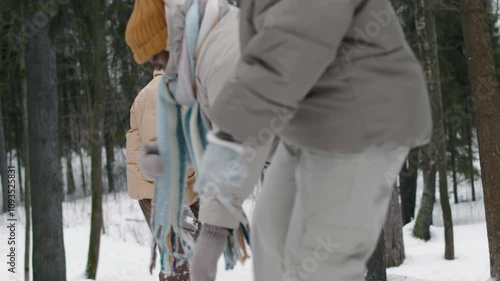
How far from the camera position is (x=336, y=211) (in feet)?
7.03

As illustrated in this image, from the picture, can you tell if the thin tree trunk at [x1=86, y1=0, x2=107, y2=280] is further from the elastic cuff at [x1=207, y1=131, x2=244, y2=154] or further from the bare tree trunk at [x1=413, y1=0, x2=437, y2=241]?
the elastic cuff at [x1=207, y1=131, x2=244, y2=154]

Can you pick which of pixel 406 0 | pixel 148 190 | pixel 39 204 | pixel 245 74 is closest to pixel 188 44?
pixel 245 74

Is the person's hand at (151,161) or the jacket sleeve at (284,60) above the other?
the jacket sleeve at (284,60)

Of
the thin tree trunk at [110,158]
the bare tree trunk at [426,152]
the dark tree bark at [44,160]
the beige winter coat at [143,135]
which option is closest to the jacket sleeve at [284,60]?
the beige winter coat at [143,135]

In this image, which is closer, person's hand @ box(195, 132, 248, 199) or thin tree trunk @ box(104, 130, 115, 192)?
person's hand @ box(195, 132, 248, 199)

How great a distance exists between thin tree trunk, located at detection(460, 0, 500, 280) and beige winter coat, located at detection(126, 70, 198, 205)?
2.08 meters

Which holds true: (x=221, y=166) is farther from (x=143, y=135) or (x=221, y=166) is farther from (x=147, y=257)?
(x=147, y=257)

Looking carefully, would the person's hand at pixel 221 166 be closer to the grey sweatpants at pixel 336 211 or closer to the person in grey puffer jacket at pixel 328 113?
the person in grey puffer jacket at pixel 328 113

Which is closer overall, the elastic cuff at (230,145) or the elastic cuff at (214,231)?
the elastic cuff at (230,145)

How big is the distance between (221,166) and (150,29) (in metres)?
0.71

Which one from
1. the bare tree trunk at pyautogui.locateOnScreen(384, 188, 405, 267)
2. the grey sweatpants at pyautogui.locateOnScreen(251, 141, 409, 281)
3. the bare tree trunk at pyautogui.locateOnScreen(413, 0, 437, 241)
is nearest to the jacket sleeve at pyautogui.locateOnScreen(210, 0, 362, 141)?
the grey sweatpants at pyautogui.locateOnScreen(251, 141, 409, 281)

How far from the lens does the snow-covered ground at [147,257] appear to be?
7.75 metres

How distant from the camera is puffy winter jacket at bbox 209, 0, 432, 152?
196cm

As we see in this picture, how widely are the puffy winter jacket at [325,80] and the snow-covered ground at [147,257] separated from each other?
3642 mm
